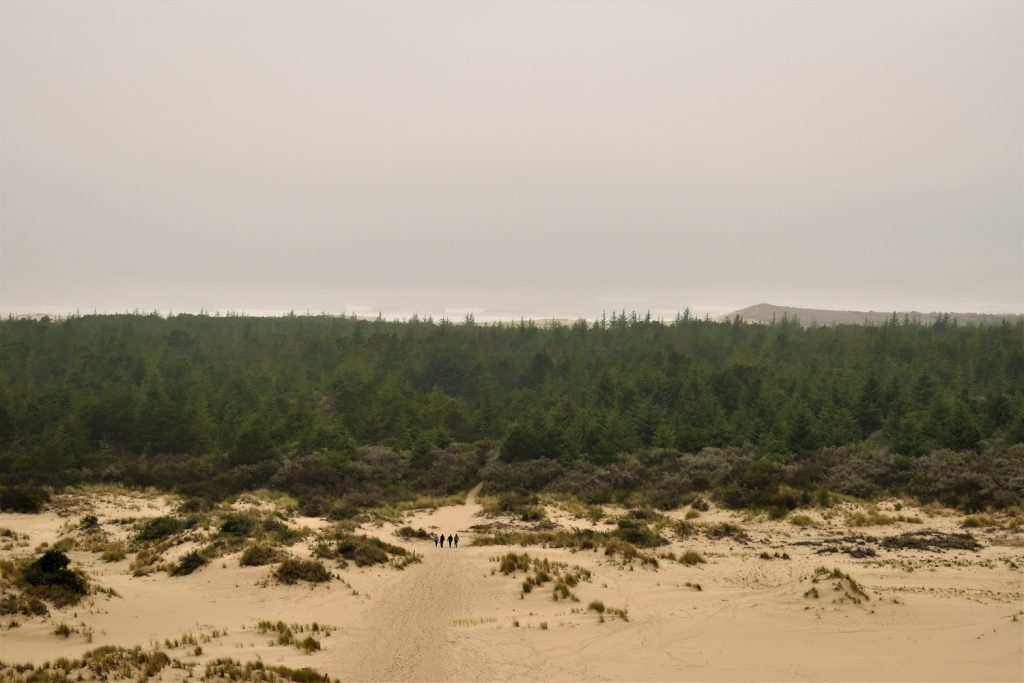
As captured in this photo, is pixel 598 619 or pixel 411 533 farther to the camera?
pixel 411 533

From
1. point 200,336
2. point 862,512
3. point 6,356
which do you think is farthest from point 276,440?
point 200,336

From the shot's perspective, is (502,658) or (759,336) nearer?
(502,658)

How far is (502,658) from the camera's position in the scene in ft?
50.1

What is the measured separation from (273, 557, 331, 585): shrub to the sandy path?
1.82 m

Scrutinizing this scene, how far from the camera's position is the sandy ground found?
47.3 ft

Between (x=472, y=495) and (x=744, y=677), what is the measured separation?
27585 millimetres

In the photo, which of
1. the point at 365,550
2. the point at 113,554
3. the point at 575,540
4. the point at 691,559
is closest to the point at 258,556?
the point at 365,550

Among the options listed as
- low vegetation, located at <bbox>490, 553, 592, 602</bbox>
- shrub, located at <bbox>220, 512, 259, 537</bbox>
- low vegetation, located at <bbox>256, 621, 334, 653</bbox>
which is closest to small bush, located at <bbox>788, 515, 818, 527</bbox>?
low vegetation, located at <bbox>490, 553, 592, 602</bbox>

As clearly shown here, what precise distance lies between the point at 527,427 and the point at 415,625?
2803 centimetres

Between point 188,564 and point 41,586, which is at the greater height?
point 41,586

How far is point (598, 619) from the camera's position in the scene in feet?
58.1

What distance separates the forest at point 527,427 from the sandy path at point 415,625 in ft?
46.0

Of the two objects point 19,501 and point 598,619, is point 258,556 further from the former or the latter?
point 19,501

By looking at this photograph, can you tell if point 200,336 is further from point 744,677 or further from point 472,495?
point 744,677
